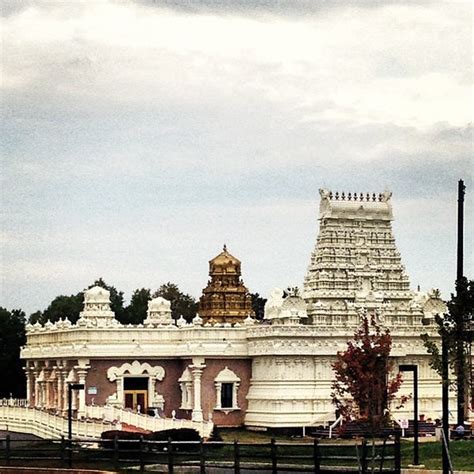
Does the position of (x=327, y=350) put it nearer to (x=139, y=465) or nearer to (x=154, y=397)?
(x=154, y=397)

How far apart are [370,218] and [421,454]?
34155 millimetres

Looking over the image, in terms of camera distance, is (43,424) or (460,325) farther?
(43,424)

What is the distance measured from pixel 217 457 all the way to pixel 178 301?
3728 inches

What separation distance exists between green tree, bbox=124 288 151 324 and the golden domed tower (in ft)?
68.5

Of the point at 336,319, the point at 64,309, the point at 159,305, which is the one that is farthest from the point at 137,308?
the point at 336,319

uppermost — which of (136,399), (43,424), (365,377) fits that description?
(365,377)

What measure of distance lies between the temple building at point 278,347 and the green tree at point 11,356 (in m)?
24.1

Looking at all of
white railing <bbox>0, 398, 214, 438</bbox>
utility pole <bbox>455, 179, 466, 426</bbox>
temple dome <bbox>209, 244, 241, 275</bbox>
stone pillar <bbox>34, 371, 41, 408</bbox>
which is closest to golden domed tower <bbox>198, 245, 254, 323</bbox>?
temple dome <bbox>209, 244, 241, 275</bbox>

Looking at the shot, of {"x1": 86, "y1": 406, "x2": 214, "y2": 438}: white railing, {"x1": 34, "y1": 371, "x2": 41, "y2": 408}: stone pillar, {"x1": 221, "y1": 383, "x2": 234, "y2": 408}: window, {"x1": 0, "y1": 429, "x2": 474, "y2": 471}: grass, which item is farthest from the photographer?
{"x1": 34, "y1": 371, "x2": 41, "y2": 408}: stone pillar

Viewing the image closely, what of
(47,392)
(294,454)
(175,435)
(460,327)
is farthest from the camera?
(47,392)

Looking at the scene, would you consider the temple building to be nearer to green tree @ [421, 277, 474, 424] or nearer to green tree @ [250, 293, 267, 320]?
green tree @ [421, 277, 474, 424]

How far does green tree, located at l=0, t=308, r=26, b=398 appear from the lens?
383 ft

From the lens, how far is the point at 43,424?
81.9 m

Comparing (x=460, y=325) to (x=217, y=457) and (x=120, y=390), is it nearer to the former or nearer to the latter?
(x=217, y=457)
